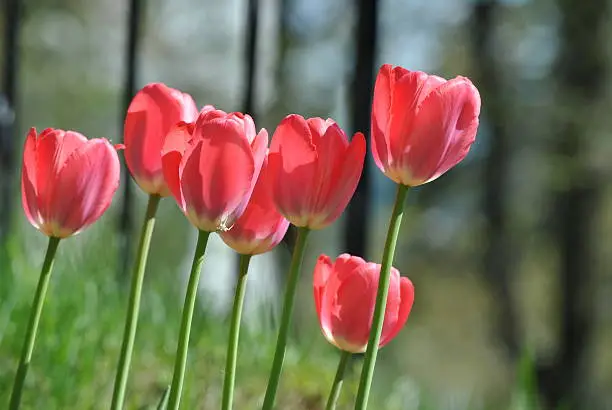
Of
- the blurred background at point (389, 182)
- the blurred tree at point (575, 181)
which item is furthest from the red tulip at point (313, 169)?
the blurred tree at point (575, 181)

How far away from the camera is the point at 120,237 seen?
4.38 feet

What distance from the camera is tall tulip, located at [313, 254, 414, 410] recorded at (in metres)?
0.43

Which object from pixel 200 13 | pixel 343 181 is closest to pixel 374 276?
pixel 343 181

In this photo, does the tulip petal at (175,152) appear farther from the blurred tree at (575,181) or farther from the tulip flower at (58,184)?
the blurred tree at (575,181)

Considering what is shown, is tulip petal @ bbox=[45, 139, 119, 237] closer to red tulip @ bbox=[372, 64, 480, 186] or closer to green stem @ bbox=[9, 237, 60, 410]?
green stem @ bbox=[9, 237, 60, 410]

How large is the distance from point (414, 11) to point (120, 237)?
415 cm

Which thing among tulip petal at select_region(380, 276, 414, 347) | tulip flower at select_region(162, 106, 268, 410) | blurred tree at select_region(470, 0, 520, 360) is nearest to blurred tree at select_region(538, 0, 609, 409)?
blurred tree at select_region(470, 0, 520, 360)

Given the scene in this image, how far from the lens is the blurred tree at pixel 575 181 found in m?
4.45

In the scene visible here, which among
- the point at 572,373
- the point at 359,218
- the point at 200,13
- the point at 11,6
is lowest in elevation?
the point at 572,373

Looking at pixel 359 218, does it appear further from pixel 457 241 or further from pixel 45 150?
pixel 457 241

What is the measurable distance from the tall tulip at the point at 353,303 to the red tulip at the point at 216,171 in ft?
0.30

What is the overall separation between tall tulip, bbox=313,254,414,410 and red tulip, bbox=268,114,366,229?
55mm

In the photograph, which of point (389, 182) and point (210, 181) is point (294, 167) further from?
point (389, 182)

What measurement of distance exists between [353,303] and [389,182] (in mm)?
1638
